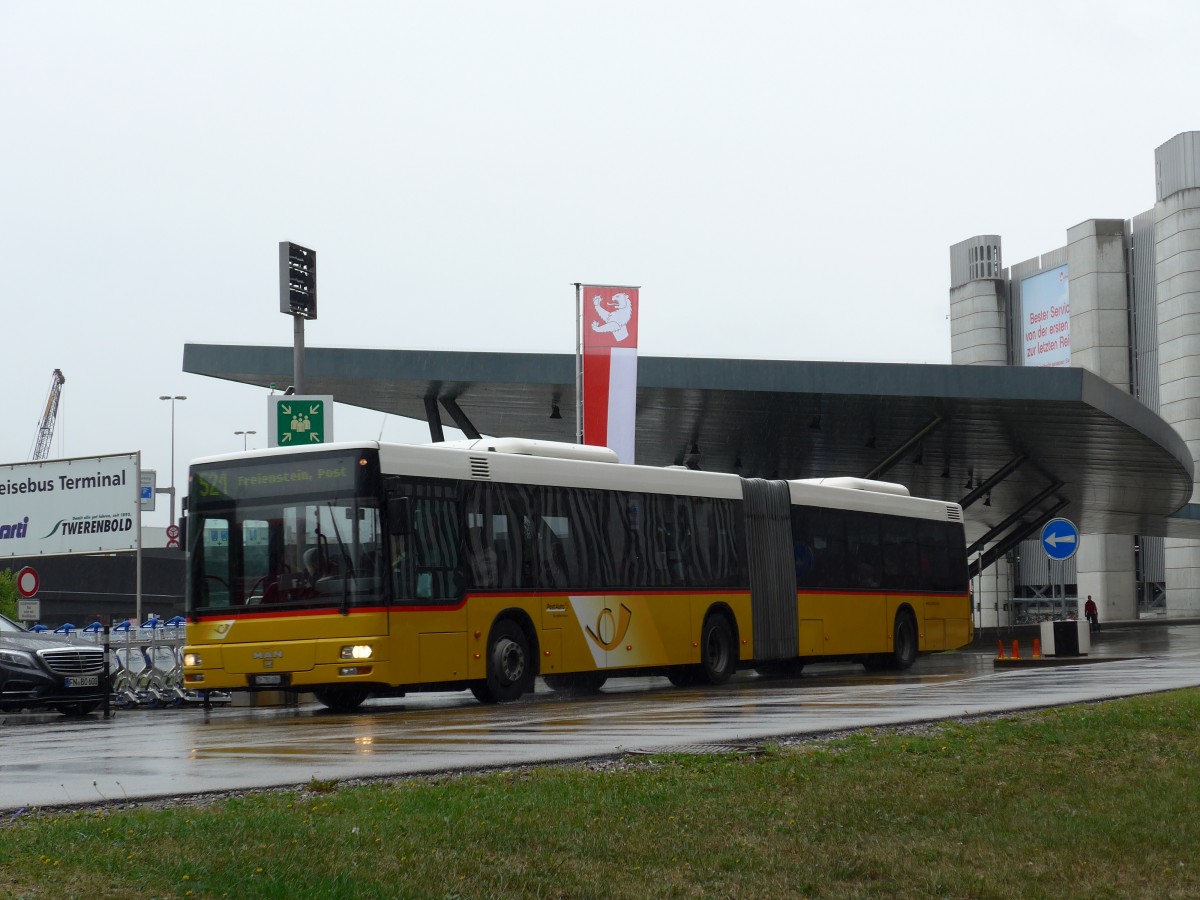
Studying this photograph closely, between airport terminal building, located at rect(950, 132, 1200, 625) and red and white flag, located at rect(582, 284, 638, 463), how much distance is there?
4728 centimetres

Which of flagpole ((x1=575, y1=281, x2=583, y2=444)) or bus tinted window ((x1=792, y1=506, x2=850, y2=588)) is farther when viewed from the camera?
flagpole ((x1=575, y1=281, x2=583, y2=444))

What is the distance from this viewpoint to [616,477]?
20859 millimetres

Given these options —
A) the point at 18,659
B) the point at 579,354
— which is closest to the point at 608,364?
the point at 579,354

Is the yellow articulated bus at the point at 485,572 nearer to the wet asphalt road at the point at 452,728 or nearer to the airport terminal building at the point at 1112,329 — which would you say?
the wet asphalt road at the point at 452,728

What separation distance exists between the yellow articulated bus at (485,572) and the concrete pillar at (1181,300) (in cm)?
5895

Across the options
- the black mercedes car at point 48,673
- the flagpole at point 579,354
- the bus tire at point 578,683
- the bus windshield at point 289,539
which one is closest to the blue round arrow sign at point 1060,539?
the flagpole at point 579,354

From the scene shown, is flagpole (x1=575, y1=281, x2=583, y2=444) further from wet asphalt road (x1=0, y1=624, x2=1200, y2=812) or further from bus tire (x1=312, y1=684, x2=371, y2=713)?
bus tire (x1=312, y1=684, x2=371, y2=713)

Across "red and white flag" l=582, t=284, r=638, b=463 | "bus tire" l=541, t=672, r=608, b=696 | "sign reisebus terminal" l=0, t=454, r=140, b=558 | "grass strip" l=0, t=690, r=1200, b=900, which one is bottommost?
"bus tire" l=541, t=672, r=608, b=696

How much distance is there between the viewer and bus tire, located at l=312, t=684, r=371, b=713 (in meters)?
17.8

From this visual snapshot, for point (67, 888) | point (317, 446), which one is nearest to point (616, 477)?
point (317, 446)

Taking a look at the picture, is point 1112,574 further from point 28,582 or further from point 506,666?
point 506,666

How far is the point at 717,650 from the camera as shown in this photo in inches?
882

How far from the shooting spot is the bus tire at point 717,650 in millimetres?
22047

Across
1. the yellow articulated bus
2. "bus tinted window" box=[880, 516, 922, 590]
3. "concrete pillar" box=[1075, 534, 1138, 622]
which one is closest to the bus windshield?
the yellow articulated bus
